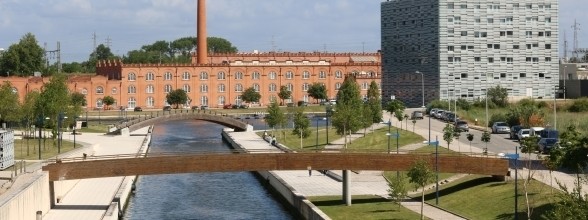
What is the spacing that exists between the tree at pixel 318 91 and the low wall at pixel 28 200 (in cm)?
11078

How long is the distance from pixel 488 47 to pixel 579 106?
1973 cm

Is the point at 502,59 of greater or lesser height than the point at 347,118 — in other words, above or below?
above

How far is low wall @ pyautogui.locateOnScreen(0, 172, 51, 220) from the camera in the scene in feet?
140

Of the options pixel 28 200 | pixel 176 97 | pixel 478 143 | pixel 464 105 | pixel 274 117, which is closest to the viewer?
pixel 28 200

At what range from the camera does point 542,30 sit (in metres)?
122

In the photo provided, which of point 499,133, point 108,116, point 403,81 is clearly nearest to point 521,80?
point 403,81

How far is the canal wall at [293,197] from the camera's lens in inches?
2004

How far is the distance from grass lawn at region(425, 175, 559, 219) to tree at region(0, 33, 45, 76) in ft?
444

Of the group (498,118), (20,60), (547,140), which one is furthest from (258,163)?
(20,60)

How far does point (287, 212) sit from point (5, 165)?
18.2 metres

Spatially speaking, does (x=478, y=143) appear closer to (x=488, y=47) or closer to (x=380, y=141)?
(x=380, y=141)

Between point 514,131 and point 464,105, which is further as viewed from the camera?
point 464,105

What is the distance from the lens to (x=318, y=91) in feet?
538

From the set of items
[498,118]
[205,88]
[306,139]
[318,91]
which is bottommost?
[306,139]
